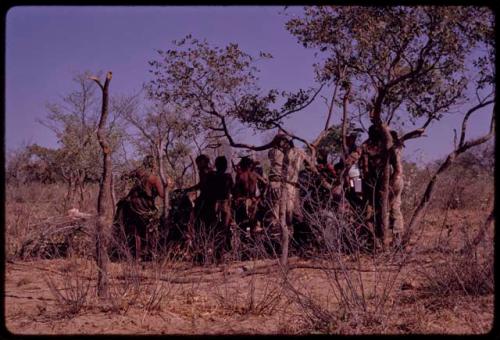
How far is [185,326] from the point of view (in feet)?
18.4

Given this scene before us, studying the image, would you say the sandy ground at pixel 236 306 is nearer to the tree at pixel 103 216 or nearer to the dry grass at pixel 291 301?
the dry grass at pixel 291 301

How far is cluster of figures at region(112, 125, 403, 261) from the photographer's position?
313 inches

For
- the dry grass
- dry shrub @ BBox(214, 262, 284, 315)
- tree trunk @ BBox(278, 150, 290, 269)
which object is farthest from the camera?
tree trunk @ BBox(278, 150, 290, 269)

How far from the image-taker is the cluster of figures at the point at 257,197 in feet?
26.1

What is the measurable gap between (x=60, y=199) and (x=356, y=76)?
7188 millimetres

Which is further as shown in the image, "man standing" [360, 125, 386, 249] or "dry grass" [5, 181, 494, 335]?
"man standing" [360, 125, 386, 249]

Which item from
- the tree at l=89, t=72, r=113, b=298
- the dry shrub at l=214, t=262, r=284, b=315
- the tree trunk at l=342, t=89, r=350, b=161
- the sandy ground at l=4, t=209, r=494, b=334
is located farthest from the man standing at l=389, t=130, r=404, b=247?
the tree at l=89, t=72, r=113, b=298

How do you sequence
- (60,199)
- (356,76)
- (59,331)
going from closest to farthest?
1. (59,331)
2. (356,76)
3. (60,199)

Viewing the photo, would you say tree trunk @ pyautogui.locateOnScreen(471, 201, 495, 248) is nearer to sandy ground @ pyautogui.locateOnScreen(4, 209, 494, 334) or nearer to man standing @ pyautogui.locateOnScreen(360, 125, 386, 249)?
sandy ground @ pyautogui.locateOnScreen(4, 209, 494, 334)

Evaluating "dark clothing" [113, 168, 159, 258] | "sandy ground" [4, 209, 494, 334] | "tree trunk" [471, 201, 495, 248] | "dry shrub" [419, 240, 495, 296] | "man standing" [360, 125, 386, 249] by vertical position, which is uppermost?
"man standing" [360, 125, 386, 249]

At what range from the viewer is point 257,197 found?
8.87 meters

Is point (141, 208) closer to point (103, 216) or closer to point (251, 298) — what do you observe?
point (103, 216)

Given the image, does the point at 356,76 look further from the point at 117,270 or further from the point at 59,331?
the point at 59,331
